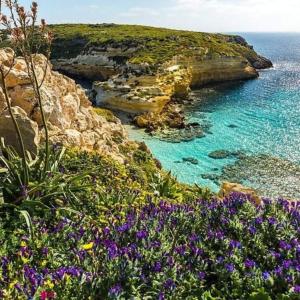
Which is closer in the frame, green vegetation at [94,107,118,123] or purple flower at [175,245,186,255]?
purple flower at [175,245,186,255]

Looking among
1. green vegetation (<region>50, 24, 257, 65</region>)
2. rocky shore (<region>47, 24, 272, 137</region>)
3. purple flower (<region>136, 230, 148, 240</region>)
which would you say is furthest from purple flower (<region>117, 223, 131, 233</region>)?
green vegetation (<region>50, 24, 257, 65</region>)

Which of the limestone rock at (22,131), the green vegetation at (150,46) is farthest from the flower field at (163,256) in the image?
the green vegetation at (150,46)

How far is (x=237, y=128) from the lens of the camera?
5169 centimetres

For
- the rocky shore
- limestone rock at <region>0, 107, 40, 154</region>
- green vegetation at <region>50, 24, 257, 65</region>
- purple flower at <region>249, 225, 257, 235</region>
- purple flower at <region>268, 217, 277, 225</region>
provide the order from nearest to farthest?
1. purple flower at <region>249, 225, 257, 235</region>
2. purple flower at <region>268, 217, 277, 225</region>
3. limestone rock at <region>0, 107, 40, 154</region>
4. the rocky shore
5. green vegetation at <region>50, 24, 257, 65</region>

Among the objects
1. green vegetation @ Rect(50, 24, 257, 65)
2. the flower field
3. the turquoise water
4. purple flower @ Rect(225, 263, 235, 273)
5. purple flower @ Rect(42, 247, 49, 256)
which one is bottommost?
the turquoise water

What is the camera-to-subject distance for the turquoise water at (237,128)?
38638mm

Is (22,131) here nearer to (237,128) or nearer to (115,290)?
(115,290)

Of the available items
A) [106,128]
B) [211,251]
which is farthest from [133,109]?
[211,251]

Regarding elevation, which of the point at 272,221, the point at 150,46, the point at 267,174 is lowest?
the point at 267,174

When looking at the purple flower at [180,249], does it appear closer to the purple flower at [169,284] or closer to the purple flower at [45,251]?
the purple flower at [169,284]

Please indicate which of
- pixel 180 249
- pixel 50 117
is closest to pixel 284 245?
pixel 180 249

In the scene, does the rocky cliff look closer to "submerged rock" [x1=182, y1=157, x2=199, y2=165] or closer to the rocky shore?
the rocky shore

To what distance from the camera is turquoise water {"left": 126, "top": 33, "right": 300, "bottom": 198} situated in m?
38.6

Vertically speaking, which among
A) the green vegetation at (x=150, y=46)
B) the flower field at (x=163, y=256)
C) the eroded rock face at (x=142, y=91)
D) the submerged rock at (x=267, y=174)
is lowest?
the submerged rock at (x=267, y=174)
